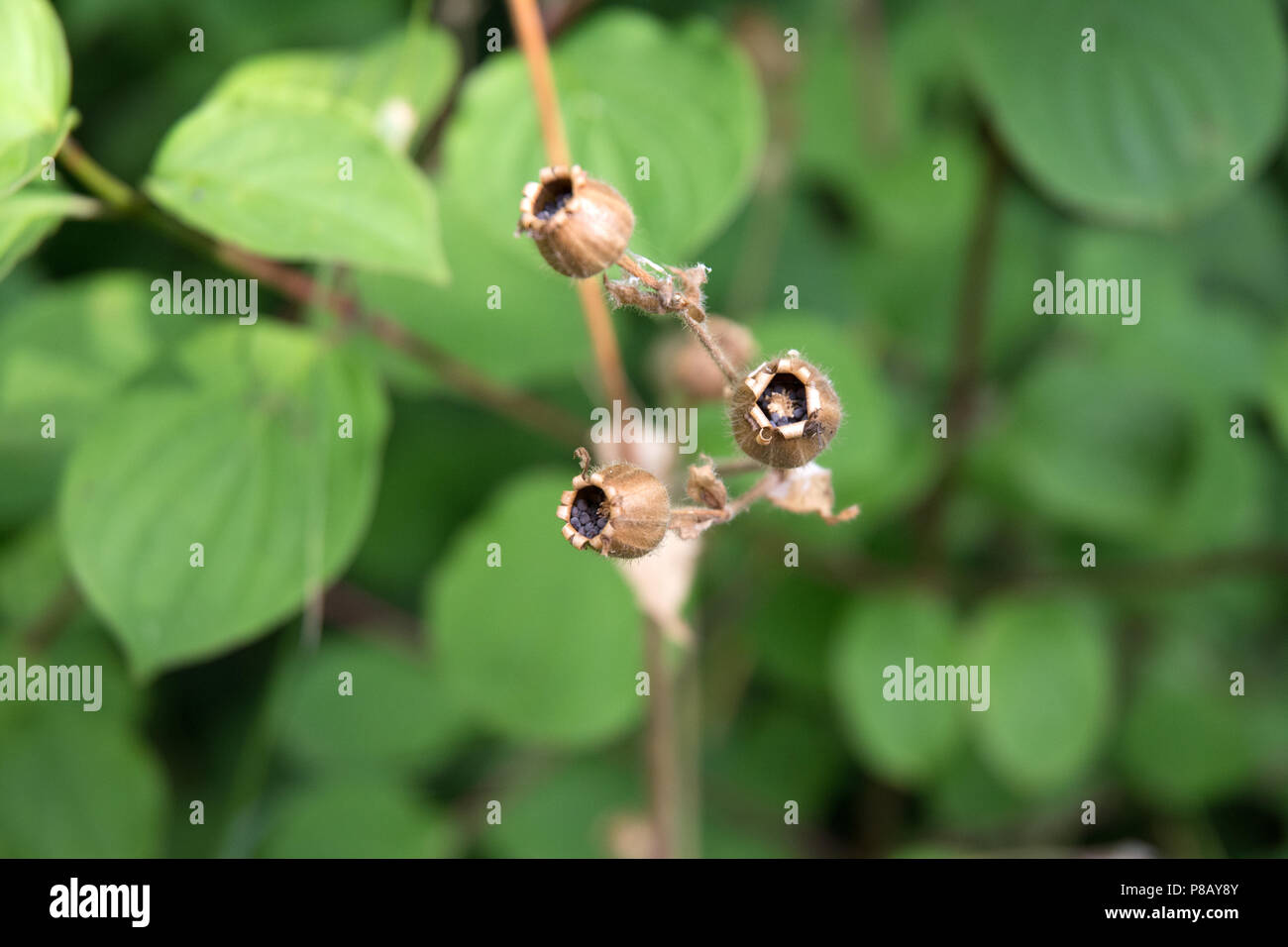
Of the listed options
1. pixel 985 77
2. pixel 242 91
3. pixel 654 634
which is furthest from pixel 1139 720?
pixel 242 91

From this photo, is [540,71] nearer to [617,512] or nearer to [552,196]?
[552,196]

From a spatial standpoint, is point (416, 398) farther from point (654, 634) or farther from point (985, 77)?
point (985, 77)

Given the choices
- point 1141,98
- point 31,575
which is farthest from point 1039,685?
point 31,575

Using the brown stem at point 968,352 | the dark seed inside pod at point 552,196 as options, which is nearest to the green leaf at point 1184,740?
the brown stem at point 968,352

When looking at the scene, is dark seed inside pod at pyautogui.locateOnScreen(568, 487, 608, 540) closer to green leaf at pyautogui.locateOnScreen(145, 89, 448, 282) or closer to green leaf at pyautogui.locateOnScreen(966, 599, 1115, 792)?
green leaf at pyautogui.locateOnScreen(145, 89, 448, 282)

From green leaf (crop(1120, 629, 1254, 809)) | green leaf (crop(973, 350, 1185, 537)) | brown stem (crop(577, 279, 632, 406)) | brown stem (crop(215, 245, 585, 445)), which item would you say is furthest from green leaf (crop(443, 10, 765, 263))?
green leaf (crop(1120, 629, 1254, 809))

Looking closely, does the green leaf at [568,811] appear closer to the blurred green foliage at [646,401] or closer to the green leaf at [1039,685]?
the blurred green foliage at [646,401]
